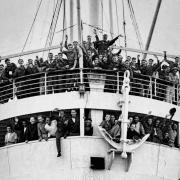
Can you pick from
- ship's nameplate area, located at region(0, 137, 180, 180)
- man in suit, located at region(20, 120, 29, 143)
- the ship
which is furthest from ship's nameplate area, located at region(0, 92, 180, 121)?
→ ship's nameplate area, located at region(0, 137, 180, 180)

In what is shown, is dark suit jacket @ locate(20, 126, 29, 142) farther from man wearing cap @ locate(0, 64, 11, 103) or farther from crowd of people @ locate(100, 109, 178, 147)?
crowd of people @ locate(100, 109, 178, 147)

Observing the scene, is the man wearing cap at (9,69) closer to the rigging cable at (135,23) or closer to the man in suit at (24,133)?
the man in suit at (24,133)

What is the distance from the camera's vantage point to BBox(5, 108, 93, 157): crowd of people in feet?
77.7

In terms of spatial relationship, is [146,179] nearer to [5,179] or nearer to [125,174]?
[125,174]

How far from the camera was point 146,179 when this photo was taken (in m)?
24.1

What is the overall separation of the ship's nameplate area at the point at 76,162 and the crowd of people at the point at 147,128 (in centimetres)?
26

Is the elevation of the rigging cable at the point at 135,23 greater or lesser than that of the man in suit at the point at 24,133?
greater

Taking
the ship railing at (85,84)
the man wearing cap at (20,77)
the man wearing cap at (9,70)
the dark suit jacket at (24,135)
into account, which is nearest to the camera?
the dark suit jacket at (24,135)

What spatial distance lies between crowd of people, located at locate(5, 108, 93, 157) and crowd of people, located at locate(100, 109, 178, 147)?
639 millimetres

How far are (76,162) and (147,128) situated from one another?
2219 millimetres

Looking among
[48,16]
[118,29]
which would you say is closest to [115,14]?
[118,29]

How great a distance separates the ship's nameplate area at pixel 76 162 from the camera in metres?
23.7

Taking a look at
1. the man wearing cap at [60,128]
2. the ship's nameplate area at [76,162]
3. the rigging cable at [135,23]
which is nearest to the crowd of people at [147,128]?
the ship's nameplate area at [76,162]

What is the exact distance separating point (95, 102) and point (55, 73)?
1461 mm
